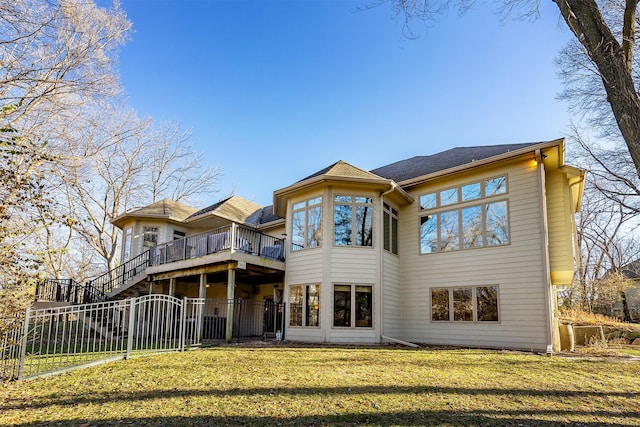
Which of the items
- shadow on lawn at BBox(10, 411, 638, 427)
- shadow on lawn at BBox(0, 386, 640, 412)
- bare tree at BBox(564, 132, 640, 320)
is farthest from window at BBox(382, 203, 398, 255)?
bare tree at BBox(564, 132, 640, 320)

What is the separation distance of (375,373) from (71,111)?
29.2 feet

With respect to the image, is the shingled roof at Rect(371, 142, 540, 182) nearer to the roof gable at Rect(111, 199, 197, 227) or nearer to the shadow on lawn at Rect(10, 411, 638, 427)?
the shadow on lawn at Rect(10, 411, 638, 427)

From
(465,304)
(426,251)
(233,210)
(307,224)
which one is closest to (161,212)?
(233,210)

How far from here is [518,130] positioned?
62.6 ft

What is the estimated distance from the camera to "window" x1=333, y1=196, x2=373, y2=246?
1244 centimetres

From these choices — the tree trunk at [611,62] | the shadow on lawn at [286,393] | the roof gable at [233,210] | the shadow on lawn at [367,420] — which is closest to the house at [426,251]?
the roof gable at [233,210]

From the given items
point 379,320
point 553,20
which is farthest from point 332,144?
point 553,20

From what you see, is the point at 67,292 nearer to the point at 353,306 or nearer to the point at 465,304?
the point at 353,306

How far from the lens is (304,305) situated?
12484 millimetres

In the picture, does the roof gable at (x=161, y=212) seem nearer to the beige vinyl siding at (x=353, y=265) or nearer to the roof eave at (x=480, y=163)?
the beige vinyl siding at (x=353, y=265)

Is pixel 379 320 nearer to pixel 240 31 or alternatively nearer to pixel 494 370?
pixel 494 370

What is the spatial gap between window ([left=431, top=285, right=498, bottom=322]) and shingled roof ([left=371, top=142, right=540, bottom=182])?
3983 millimetres

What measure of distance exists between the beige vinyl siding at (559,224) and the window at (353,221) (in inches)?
204

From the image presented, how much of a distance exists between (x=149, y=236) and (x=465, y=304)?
14.0m
